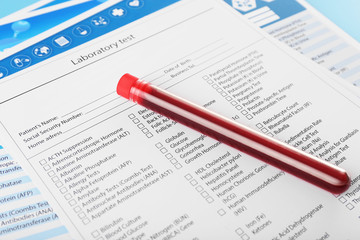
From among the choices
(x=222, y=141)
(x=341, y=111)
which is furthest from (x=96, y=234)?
(x=341, y=111)

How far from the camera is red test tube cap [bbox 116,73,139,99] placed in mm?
450

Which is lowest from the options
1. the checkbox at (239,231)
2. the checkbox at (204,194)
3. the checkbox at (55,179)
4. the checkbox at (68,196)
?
the checkbox at (239,231)

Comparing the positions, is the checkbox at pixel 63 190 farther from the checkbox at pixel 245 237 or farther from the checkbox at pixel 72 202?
the checkbox at pixel 245 237

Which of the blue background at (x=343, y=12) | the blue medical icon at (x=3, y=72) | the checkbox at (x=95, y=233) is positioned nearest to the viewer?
the checkbox at (x=95, y=233)

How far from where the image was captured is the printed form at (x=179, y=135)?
38 centimetres

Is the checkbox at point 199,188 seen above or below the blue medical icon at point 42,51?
below

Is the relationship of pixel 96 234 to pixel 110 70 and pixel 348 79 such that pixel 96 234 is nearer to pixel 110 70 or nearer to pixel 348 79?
pixel 110 70

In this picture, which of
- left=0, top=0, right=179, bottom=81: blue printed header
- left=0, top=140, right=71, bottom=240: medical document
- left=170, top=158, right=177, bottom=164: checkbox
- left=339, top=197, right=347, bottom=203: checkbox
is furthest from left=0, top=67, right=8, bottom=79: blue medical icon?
left=339, top=197, right=347, bottom=203: checkbox

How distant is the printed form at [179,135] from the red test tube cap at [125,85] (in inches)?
0.5

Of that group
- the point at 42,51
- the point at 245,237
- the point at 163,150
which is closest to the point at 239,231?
the point at 245,237

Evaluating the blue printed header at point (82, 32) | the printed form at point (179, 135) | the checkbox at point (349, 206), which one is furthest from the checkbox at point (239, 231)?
the blue printed header at point (82, 32)

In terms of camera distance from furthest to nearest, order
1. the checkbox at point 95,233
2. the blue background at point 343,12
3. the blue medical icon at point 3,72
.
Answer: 1. the blue background at point 343,12
2. the blue medical icon at point 3,72
3. the checkbox at point 95,233

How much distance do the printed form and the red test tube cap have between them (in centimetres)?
1

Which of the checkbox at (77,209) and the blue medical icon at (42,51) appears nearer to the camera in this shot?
the checkbox at (77,209)
